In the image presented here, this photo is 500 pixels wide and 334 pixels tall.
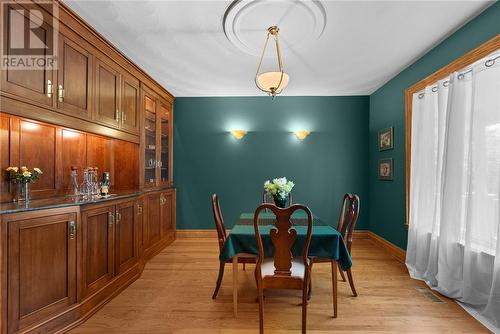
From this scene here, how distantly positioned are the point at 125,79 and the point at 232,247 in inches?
99.1

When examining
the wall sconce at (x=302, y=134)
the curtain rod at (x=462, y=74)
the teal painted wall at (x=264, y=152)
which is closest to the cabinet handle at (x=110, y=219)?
the teal painted wall at (x=264, y=152)

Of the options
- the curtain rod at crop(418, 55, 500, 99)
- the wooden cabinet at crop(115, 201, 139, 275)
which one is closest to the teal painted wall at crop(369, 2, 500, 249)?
the curtain rod at crop(418, 55, 500, 99)

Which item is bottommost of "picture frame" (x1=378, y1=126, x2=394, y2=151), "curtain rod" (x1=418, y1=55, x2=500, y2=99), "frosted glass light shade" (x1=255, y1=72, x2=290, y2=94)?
"picture frame" (x1=378, y1=126, x2=394, y2=151)

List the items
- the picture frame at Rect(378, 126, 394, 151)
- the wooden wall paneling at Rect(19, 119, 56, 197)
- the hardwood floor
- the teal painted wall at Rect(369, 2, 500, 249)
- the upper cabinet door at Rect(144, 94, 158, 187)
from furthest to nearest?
the picture frame at Rect(378, 126, 394, 151) → the upper cabinet door at Rect(144, 94, 158, 187) → the teal painted wall at Rect(369, 2, 500, 249) → the wooden wall paneling at Rect(19, 119, 56, 197) → the hardwood floor

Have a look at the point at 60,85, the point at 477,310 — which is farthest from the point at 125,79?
the point at 477,310

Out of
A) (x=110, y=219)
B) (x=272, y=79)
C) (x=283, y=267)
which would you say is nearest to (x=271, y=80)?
(x=272, y=79)

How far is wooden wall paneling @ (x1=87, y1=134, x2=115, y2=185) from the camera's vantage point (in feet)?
10.0

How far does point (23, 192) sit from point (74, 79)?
42.6 inches

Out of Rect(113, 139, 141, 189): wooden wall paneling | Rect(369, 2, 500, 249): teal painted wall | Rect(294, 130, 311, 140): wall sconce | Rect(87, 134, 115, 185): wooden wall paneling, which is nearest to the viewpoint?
Rect(369, 2, 500, 249): teal painted wall

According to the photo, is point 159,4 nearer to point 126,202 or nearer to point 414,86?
point 126,202

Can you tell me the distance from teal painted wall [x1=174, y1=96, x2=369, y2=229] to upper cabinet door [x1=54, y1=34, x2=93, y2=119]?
8.10ft

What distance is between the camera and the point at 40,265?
6.04 ft

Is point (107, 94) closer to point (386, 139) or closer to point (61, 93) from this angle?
point (61, 93)

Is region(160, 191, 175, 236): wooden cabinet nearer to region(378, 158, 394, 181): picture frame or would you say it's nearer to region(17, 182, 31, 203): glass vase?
region(17, 182, 31, 203): glass vase
